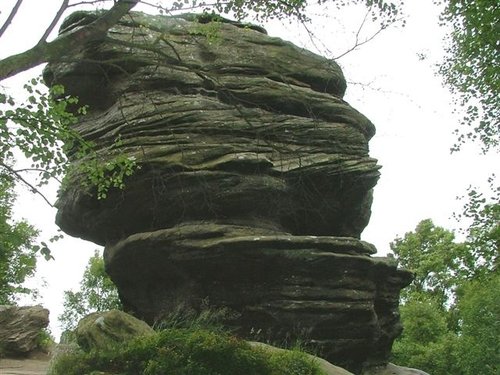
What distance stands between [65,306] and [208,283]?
98.3 ft

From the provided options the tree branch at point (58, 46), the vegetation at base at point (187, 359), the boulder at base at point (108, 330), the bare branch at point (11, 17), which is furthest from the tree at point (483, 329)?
the bare branch at point (11, 17)

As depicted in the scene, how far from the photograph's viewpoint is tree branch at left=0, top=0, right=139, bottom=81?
21.7ft

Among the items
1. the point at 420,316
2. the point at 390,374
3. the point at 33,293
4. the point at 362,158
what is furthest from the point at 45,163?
the point at 33,293

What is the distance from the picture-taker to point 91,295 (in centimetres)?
3594

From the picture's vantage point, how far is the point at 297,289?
10609 mm

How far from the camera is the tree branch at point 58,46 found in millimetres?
6605

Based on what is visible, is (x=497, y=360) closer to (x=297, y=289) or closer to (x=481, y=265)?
(x=481, y=265)

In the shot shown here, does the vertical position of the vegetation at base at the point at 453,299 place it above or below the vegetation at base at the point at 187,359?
above

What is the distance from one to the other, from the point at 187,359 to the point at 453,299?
104 feet

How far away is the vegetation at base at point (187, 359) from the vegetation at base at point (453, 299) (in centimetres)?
799

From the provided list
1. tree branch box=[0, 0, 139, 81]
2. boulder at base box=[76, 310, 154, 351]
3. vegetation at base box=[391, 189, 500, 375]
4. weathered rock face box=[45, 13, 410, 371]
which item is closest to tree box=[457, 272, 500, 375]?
vegetation at base box=[391, 189, 500, 375]

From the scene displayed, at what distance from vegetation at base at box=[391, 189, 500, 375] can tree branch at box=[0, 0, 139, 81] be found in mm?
10483

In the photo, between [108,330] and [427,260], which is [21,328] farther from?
[427,260]

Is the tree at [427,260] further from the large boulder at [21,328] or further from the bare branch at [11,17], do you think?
the bare branch at [11,17]
